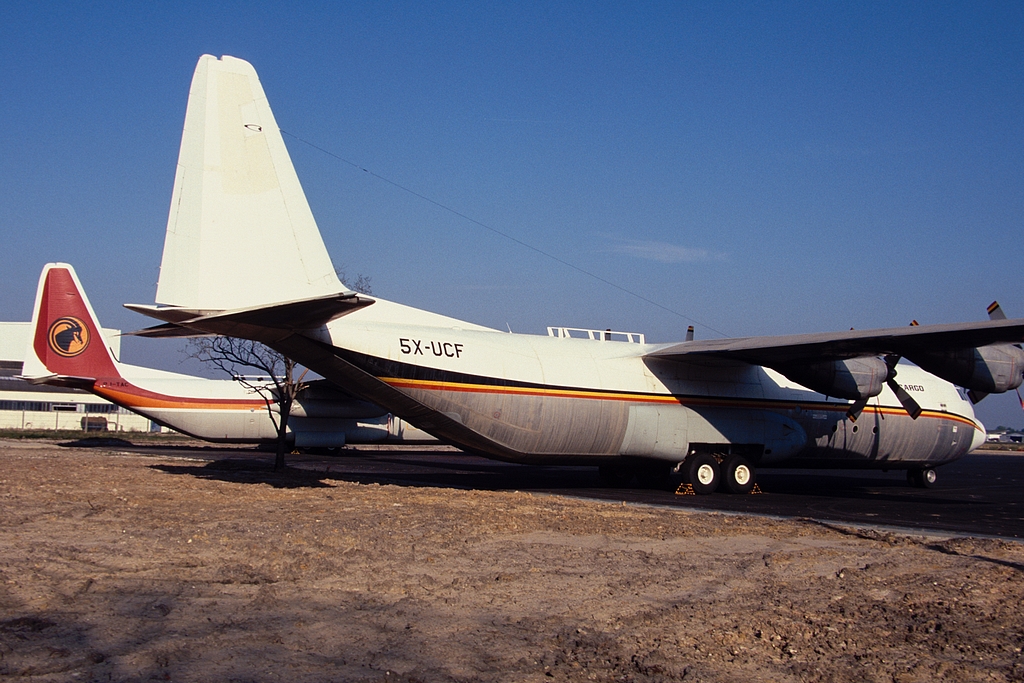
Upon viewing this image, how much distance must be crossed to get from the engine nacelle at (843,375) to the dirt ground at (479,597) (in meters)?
6.64

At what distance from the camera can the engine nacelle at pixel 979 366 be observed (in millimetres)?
17391

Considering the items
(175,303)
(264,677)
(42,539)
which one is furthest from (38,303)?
(264,677)

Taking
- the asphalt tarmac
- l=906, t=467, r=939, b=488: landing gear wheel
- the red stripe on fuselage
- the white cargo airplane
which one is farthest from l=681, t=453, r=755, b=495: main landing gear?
the red stripe on fuselage

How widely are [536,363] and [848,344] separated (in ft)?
20.9

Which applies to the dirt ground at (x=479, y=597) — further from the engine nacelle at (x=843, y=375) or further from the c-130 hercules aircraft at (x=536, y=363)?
the engine nacelle at (x=843, y=375)

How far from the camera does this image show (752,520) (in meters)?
13.0

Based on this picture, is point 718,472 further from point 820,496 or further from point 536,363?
point 536,363

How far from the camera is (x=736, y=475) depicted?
1920cm

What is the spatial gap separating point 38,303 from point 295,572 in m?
24.9

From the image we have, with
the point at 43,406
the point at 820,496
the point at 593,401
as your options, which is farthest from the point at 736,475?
the point at 43,406

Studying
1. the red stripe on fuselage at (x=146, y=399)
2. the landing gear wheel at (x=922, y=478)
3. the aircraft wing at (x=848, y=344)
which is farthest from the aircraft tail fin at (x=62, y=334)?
the landing gear wheel at (x=922, y=478)

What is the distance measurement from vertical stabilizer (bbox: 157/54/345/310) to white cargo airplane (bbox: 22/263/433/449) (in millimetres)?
17104

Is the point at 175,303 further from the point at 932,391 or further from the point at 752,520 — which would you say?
the point at 932,391

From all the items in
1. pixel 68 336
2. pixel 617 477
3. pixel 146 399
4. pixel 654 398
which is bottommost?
pixel 617 477
